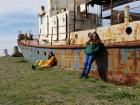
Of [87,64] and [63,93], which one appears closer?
[63,93]

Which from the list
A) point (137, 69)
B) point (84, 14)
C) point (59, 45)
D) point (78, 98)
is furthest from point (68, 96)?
point (84, 14)

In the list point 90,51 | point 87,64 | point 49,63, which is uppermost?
point 90,51

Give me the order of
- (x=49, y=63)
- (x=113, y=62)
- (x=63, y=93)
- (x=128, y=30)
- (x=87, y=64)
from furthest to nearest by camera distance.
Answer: (x=49, y=63)
(x=87, y=64)
(x=113, y=62)
(x=128, y=30)
(x=63, y=93)

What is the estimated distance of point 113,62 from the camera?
36.9 feet

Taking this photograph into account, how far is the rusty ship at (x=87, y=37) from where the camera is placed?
10.6 meters

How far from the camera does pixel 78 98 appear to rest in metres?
8.19

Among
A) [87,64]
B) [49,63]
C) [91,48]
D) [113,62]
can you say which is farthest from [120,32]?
→ [49,63]

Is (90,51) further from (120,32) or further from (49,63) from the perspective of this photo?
(49,63)

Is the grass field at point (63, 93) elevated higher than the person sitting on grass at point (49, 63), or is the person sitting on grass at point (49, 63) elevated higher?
the person sitting on grass at point (49, 63)

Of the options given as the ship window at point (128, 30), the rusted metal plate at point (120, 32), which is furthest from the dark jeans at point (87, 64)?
the ship window at point (128, 30)

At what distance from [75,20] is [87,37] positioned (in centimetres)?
201

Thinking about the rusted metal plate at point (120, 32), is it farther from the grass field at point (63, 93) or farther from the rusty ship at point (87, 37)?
the grass field at point (63, 93)

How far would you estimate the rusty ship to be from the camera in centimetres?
1058

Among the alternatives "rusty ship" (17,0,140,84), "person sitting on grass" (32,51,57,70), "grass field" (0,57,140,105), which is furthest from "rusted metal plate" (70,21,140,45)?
"person sitting on grass" (32,51,57,70)
